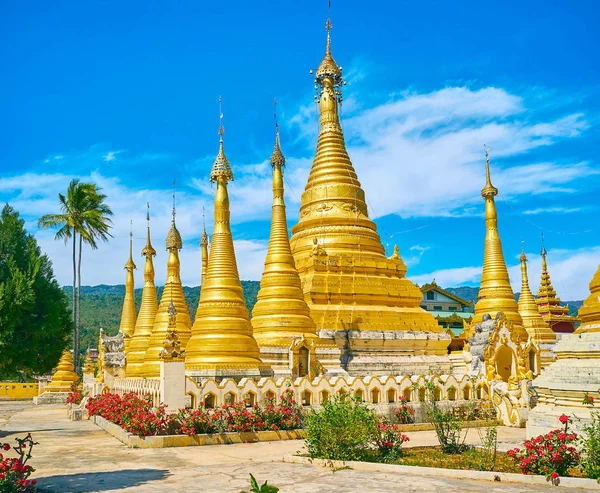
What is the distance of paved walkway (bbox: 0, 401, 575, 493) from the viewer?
11469mm

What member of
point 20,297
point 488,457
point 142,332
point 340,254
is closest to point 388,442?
point 488,457

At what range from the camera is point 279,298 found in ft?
96.8

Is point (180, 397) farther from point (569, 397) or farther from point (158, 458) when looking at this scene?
point (569, 397)

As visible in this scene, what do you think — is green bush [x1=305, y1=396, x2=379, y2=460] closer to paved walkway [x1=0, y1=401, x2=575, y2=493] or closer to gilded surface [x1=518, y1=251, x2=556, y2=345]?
paved walkway [x1=0, y1=401, x2=575, y2=493]

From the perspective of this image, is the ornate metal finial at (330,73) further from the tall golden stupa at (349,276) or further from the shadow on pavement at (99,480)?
the shadow on pavement at (99,480)

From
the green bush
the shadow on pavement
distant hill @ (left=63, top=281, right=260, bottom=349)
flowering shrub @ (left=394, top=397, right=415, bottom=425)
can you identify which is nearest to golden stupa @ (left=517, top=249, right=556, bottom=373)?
flowering shrub @ (left=394, top=397, right=415, bottom=425)

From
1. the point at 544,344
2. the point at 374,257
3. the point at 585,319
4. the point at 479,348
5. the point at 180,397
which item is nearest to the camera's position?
the point at 585,319

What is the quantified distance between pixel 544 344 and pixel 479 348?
18.0 m

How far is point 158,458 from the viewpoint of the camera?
15812mm

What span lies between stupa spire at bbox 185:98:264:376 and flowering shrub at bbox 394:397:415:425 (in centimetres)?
515

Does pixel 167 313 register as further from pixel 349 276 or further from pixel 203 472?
pixel 203 472

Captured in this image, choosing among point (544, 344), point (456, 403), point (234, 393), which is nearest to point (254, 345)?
point (234, 393)

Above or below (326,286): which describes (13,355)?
below

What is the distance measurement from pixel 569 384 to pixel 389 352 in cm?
1877
